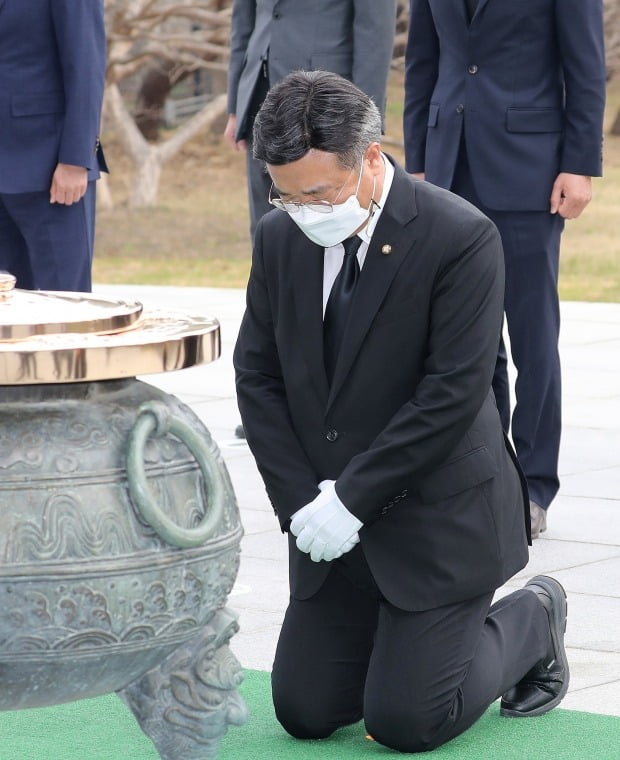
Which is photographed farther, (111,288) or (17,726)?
(111,288)

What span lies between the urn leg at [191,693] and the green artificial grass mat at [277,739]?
43cm

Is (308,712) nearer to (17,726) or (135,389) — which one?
(17,726)

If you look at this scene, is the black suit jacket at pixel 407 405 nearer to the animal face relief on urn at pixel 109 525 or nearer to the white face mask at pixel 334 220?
the white face mask at pixel 334 220

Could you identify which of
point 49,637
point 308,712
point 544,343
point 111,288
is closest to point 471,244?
point 308,712

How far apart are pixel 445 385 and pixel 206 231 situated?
1592 cm

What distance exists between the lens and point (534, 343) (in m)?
5.01

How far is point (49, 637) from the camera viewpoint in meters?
2.62

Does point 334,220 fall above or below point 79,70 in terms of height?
below

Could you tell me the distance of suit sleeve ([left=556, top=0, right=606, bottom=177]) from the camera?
4867mm

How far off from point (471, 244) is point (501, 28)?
5.99ft

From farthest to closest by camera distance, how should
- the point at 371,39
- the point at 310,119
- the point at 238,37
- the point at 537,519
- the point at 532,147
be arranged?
the point at 238,37 → the point at 371,39 → the point at 532,147 → the point at 537,519 → the point at 310,119

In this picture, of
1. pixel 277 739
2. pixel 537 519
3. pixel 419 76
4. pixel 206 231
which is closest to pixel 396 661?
pixel 277 739

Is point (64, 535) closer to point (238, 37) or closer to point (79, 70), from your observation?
point (79, 70)

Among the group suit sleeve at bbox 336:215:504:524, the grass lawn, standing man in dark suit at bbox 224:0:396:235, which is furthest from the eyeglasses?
the grass lawn
